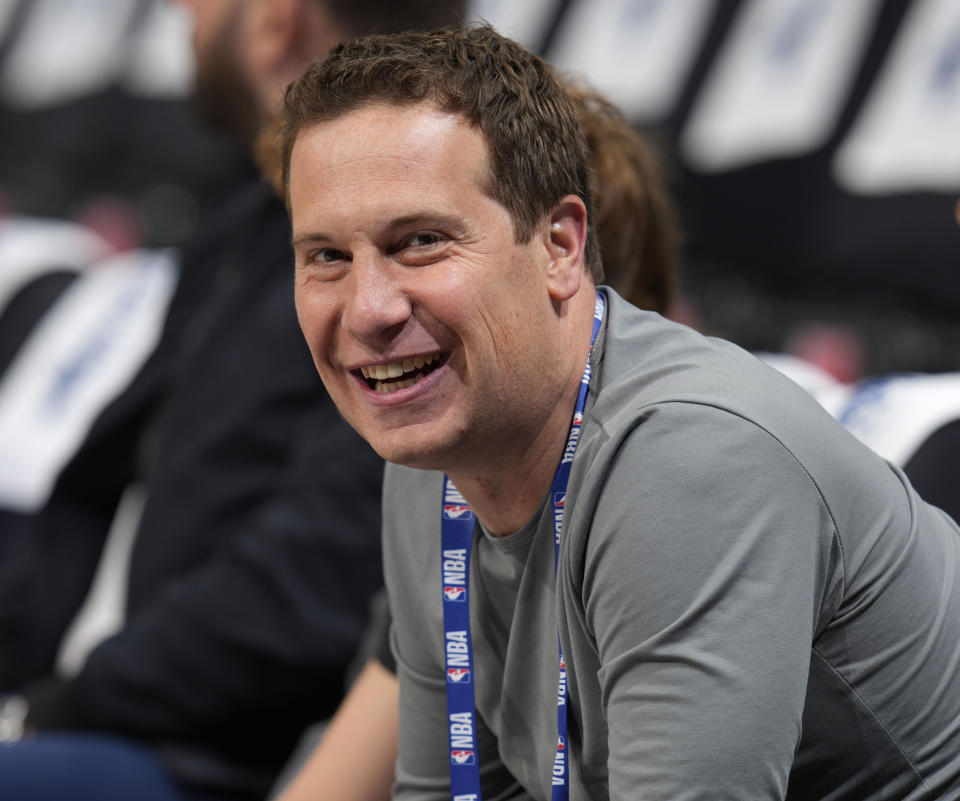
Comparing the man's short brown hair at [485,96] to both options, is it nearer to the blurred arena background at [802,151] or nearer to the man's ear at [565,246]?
the man's ear at [565,246]

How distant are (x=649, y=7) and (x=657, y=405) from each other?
248cm

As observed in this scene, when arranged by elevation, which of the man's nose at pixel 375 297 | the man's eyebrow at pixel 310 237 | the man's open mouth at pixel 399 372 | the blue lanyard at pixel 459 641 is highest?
the man's eyebrow at pixel 310 237

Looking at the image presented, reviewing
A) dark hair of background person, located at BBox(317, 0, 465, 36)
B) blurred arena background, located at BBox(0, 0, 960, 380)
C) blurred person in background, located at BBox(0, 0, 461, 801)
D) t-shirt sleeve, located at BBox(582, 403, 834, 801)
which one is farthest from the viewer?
blurred arena background, located at BBox(0, 0, 960, 380)

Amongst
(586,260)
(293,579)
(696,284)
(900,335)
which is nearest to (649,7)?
(696,284)

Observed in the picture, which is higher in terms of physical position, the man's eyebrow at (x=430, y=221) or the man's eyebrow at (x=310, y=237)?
the man's eyebrow at (x=430, y=221)

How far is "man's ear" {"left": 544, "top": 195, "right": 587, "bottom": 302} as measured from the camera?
917 millimetres

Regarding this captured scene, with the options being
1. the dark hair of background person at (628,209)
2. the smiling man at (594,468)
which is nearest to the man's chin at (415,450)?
the smiling man at (594,468)

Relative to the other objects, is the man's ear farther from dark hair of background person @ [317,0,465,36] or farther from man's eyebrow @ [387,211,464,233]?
dark hair of background person @ [317,0,465,36]

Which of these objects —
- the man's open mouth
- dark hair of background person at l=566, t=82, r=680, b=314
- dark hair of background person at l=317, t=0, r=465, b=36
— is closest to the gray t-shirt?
the man's open mouth

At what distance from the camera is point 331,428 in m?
1.63

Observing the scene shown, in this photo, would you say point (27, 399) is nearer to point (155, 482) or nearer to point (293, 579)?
point (155, 482)

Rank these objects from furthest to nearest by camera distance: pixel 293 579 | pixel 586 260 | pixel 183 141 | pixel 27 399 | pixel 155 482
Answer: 1. pixel 183 141
2. pixel 27 399
3. pixel 155 482
4. pixel 293 579
5. pixel 586 260

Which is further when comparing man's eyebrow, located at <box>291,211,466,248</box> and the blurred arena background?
the blurred arena background

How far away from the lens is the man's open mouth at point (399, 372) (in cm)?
92
